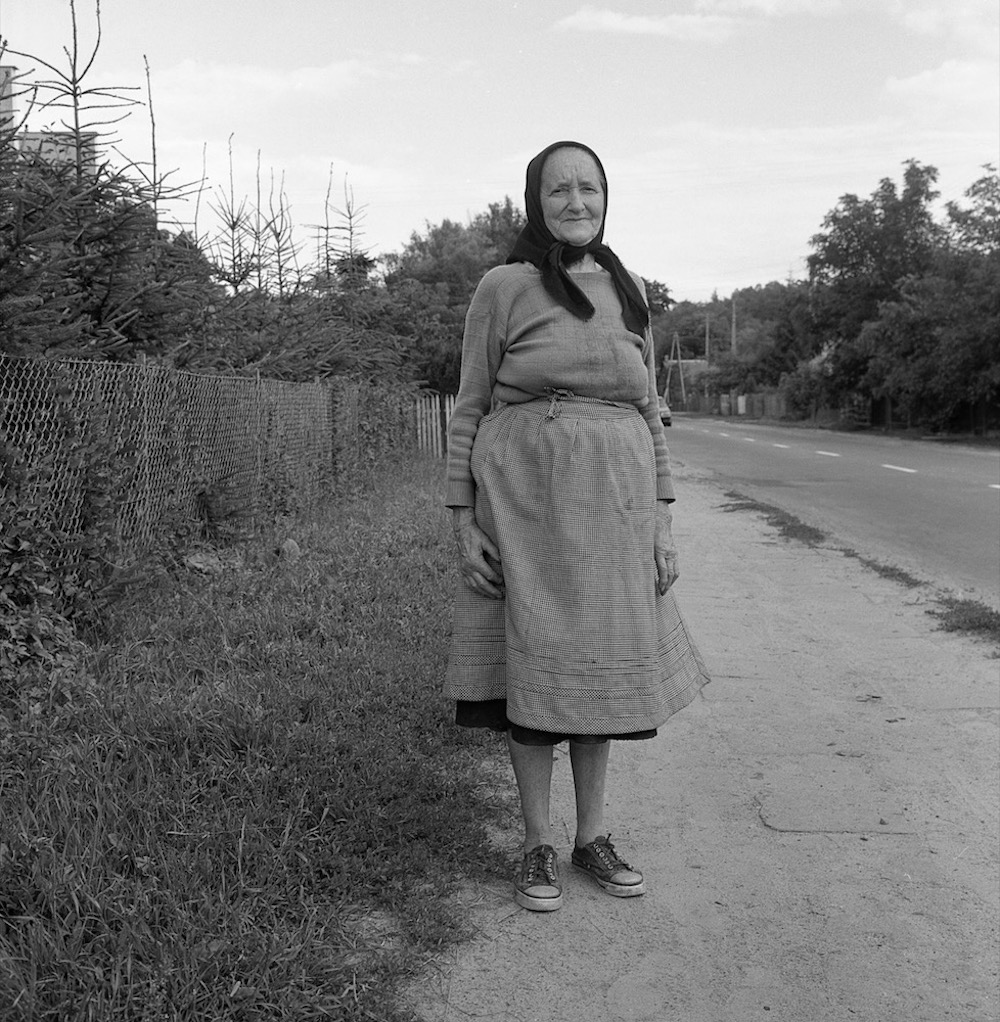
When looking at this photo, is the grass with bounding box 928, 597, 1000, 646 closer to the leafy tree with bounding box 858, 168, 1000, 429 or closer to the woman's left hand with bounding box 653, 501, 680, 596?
the woman's left hand with bounding box 653, 501, 680, 596

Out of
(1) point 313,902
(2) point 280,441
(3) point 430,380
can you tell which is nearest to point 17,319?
(1) point 313,902

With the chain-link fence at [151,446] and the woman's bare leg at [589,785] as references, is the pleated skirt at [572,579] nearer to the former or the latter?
the woman's bare leg at [589,785]

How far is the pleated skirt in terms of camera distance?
2.90 meters

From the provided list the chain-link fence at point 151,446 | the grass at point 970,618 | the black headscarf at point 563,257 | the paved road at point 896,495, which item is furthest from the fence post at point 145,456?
the paved road at point 896,495

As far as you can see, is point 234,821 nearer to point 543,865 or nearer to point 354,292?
point 543,865

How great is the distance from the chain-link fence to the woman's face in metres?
2.44

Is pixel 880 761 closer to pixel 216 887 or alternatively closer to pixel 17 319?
pixel 216 887

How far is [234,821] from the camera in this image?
3.05 m

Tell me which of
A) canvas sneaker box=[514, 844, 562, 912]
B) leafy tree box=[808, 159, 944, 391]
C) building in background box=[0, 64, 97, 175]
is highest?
leafy tree box=[808, 159, 944, 391]

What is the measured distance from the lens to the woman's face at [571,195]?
304 cm

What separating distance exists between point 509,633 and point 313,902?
81cm

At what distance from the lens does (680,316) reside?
13650 centimetres

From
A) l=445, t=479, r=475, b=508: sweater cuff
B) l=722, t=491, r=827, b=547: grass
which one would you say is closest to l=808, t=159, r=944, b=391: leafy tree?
l=722, t=491, r=827, b=547: grass

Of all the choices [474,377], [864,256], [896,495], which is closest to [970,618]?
[474,377]
